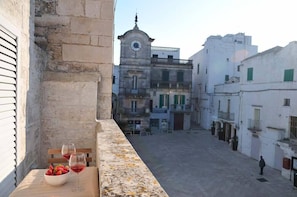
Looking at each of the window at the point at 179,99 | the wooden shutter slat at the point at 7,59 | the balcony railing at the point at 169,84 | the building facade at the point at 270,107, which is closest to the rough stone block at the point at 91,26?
the wooden shutter slat at the point at 7,59

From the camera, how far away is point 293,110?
13.9 meters

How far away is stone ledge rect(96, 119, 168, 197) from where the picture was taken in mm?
1563

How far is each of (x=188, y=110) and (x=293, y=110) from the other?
45.0 ft

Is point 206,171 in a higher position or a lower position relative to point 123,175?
lower

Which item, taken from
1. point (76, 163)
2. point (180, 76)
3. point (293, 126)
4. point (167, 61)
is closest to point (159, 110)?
point (180, 76)

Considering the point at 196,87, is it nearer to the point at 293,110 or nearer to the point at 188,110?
the point at 188,110

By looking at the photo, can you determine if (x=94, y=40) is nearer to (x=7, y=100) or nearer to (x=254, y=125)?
(x=7, y=100)

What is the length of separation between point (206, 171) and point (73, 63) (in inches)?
446

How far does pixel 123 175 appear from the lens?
1.87 m

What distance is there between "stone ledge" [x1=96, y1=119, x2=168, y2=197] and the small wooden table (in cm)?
35

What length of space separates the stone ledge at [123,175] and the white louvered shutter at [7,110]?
4.12ft

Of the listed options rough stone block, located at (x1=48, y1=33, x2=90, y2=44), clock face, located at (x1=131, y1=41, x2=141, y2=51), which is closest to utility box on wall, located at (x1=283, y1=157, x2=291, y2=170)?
rough stone block, located at (x1=48, y1=33, x2=90, y2=44)

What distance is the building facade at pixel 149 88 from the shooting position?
24812mm

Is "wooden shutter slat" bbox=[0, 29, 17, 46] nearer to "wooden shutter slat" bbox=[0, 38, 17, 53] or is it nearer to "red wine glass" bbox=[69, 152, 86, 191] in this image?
"wooden shutter slat" bbox=[0, 38, 17, 53]
